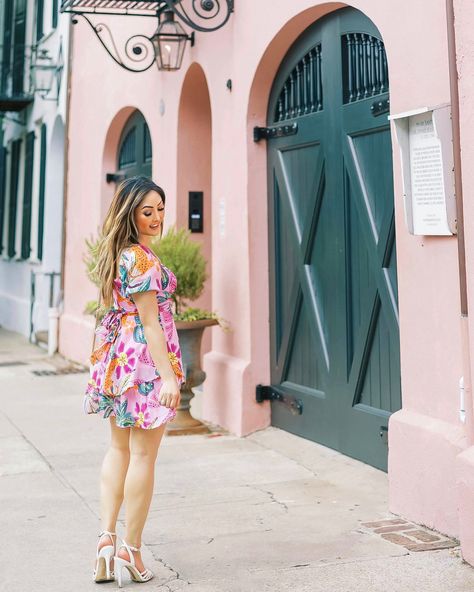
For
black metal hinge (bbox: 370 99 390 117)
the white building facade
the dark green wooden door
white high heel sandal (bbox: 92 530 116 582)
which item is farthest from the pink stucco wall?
white high heel sandal (bbox: 92 530 116 582)

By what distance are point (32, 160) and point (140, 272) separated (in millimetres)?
11905

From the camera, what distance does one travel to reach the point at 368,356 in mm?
5199

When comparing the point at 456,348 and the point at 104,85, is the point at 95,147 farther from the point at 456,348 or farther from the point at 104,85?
the point at 456,348

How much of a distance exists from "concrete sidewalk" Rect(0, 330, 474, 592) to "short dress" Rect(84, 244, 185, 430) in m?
0.74

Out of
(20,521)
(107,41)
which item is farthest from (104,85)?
(20,521)

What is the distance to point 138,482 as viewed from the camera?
3314mm

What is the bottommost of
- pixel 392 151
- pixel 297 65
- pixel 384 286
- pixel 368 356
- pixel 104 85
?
pixel 368 356

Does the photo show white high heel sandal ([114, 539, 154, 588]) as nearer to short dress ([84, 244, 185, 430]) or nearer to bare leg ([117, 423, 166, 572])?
bare leg ([117, 423, 166, 572])

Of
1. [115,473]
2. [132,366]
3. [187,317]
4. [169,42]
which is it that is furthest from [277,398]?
[169,42]

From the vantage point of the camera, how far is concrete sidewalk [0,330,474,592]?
134 inches

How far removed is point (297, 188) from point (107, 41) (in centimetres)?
547

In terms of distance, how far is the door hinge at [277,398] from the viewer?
593cm

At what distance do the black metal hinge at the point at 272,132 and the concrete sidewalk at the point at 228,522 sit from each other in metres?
2.32

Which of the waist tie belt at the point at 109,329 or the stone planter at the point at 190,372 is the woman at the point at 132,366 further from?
the stone planter at the point at 190,372
